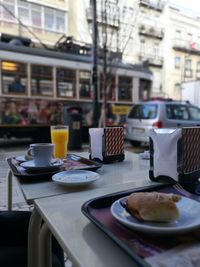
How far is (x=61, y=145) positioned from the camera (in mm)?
1650

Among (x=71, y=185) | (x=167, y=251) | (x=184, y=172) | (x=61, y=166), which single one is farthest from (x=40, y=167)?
(x=167, y=251)

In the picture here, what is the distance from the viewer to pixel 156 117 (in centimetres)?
600

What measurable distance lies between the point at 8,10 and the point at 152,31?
1096cm

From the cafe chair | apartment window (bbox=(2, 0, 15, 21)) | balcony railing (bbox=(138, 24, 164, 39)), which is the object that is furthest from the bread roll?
balcony railing (bbox=(138, 24, 164, 39))

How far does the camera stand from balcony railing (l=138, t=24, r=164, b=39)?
15864 millimetres

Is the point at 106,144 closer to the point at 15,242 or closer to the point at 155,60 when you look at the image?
the point at 15,242

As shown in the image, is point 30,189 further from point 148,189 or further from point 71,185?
point 148,189

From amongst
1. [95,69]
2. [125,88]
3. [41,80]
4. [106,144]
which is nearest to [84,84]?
[95,69]

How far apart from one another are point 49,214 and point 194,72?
2293 centimetres

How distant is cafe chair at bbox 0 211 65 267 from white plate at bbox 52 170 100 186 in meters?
0.34

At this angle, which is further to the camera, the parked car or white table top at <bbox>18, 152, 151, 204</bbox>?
the parked car

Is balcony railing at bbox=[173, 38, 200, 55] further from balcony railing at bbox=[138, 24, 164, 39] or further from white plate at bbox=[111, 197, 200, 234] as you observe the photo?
white plate at bbox=[111, 197, 200, 234]

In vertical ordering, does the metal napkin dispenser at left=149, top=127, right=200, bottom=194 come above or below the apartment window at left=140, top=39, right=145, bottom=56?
below

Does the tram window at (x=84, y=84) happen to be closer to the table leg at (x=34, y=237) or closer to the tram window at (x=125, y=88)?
the tram window at (x=125, y=88)
